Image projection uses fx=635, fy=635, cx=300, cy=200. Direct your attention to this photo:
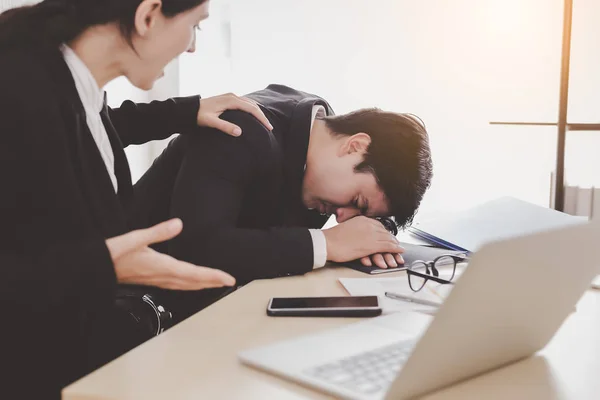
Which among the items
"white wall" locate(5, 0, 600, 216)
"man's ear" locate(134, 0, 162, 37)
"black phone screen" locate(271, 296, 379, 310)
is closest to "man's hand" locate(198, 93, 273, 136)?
"man's ear" locate(134, 0, 162, 37)

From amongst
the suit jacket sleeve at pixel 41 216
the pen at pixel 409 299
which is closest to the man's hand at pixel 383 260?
the pen at pixel 409 299

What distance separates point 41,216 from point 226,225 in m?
0.44

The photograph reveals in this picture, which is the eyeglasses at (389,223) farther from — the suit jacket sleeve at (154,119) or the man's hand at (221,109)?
the suit jacket sleeve at (154,119)

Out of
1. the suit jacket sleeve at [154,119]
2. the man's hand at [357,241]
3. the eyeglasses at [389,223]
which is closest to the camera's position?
the man's hand at [357,241]

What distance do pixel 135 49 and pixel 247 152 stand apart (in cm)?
35

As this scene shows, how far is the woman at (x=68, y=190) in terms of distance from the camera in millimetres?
729

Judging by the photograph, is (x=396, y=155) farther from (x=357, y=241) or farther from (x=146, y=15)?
(x=146, y=15)

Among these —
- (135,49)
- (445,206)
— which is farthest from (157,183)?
(445,206)

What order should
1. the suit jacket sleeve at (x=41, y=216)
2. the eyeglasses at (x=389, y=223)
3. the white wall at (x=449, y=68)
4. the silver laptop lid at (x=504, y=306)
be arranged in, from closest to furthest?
the silver laptop lid at (x=504, y=306) → the suit jacket sleeve at (x=41, y=216) → the eyeglasses at (x=389, y=223) → the white wall at (x=449, y=68)

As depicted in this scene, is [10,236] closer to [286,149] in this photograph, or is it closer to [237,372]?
[237,372]

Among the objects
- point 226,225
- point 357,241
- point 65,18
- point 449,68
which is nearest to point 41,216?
point 65,18

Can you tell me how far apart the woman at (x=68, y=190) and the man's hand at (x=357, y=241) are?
0.44 metres

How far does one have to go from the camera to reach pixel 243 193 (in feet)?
4.22

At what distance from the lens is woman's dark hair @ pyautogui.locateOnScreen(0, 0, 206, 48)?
0.92 metres
